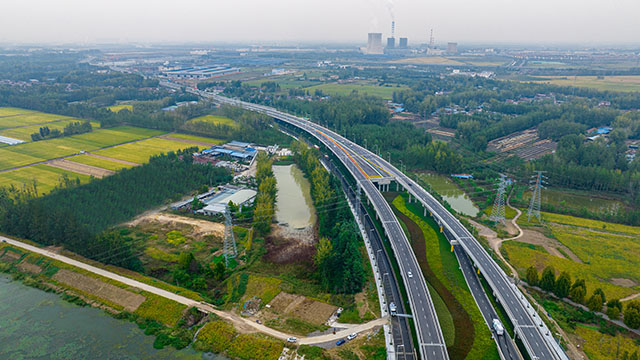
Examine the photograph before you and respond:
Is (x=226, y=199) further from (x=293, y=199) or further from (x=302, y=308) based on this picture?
(x=302, y=308)

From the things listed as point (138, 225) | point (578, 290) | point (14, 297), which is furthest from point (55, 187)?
point (578, 290)

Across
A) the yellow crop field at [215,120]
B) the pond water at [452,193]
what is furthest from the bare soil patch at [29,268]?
the yellow crop field at [215,120]

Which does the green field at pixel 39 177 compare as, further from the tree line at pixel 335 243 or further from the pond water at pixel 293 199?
the tree line at pixel 335 243

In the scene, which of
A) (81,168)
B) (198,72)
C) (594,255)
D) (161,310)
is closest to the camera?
(161,310)

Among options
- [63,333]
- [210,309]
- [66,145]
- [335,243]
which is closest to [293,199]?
[335,243]

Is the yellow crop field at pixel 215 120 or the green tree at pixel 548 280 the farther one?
the yellow crop field at pixel 215 120

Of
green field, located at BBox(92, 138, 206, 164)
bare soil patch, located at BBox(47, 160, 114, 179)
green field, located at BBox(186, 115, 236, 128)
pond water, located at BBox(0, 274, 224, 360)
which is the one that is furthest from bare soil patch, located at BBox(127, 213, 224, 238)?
green field, located at BBox(186, 115, 236, 128)

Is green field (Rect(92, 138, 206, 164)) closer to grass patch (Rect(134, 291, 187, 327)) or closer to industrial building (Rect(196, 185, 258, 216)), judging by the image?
industrial building (Rect(196, 185, 258, 216))
